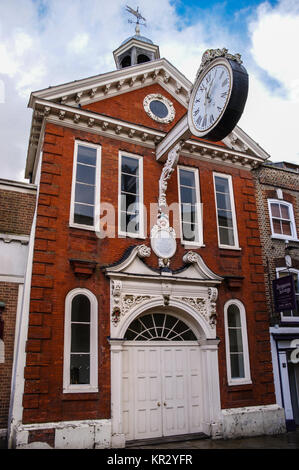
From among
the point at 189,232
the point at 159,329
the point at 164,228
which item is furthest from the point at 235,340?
the point at 164,228

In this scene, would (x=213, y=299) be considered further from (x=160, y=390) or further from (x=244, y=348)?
(x=160, y=390)

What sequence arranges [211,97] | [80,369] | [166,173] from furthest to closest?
[166,173]
[80,369]
[211,97]

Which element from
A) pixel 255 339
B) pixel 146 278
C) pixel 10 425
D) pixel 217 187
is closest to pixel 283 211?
pixel 217 187

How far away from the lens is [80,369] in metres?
10.0

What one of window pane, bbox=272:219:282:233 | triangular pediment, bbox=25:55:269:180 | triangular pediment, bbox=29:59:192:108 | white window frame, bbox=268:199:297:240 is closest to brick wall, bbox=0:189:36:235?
triangular pediment, bbox=25:55:269:180

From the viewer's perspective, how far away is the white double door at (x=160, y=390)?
1049 centimetres

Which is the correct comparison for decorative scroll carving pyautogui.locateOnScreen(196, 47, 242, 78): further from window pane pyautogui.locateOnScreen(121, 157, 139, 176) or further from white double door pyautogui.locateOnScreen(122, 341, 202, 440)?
white double door pyautogui.locateOnScreen(122, 341, 202, 440)

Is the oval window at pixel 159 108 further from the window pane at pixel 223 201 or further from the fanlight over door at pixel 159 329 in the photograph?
the fanlight over door at pixel 159 329

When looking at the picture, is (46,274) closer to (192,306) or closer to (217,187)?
(192,306)

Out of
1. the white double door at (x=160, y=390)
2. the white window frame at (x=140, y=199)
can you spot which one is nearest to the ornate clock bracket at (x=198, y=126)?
the white window frame at (x=140, y=199)

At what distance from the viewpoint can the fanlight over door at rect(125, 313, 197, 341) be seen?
446 inches

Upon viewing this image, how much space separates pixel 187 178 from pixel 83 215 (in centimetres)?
420

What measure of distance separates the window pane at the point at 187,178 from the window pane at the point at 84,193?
3.33 m

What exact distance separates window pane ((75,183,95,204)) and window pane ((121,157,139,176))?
1.37 metres
